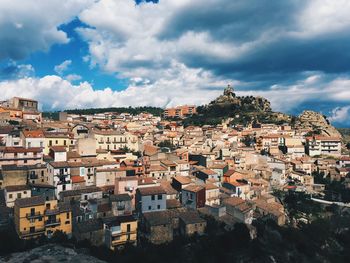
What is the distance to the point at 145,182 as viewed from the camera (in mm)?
47594

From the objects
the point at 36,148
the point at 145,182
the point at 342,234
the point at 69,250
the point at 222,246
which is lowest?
the point at 342,234

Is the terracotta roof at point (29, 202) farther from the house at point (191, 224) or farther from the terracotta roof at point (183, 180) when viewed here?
the terracotta roof at point (183, 180)

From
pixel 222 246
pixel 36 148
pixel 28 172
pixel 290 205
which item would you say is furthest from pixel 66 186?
pixel 290 205

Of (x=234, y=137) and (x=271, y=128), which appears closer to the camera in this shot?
(x=234, y=137)

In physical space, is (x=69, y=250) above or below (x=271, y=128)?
below

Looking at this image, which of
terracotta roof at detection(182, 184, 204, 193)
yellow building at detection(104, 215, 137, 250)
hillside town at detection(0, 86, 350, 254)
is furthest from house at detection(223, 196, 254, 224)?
yellow building at detection(104, 215, 137, 250)

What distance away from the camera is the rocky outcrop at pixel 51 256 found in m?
32.1

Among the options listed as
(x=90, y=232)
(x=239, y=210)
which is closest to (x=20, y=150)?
(x=90, y=232)

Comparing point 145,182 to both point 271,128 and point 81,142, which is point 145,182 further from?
point 271,128

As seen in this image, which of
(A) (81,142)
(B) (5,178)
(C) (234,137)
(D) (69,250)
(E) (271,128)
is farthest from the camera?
(E) (271,128)

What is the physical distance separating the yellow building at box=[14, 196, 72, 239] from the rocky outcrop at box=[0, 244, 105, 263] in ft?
7.05

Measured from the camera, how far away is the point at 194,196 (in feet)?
152

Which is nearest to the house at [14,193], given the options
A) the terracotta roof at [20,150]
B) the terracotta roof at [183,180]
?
the terracotta roof at [20,150]

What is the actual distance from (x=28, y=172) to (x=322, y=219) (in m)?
50.8
